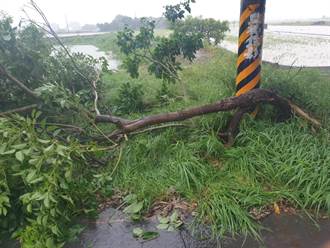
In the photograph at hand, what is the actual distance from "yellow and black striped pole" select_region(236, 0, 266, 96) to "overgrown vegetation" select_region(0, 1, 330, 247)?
39 centimetres

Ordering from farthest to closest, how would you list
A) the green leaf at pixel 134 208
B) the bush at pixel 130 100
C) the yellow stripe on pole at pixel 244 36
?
the bush at pixel 130 100 < the yellow stripe on pole at pixel 244 36 < the green leaf at pixel 134 208

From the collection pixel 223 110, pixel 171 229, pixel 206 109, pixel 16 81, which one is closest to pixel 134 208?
pixel 171 229

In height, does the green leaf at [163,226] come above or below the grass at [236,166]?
below

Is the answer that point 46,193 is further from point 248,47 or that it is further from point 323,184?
point 248,47

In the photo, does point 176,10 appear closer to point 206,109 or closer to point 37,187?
point 206,109

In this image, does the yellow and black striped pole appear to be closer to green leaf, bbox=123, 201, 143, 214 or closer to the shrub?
green leaf, bbox=123, 201, 143, 214

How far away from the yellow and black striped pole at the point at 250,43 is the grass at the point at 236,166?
386 millimetres

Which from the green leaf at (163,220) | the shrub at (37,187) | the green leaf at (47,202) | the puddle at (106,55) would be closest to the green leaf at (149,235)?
the green leaf at (163,220)

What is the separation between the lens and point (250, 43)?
371 cm

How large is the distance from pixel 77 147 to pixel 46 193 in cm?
49

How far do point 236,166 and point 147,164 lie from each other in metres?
0.87

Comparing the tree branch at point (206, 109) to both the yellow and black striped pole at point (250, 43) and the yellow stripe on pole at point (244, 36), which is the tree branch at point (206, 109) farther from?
the yellow stripe on pole at point (244, 36)

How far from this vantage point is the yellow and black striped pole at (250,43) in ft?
11.9

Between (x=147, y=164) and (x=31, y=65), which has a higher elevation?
(x=31, y=65)
